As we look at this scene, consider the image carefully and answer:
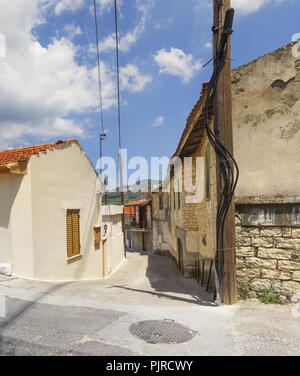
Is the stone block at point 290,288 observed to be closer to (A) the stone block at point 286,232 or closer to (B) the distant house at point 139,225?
(A) the stone block at point 286,232

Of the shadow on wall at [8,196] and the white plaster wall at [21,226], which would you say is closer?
the white plaster wall at [21,226]

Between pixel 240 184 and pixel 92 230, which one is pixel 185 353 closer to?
pixel 240 184

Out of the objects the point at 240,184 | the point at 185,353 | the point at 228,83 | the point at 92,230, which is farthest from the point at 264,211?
the point at 92,230

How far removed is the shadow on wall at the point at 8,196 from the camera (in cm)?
707

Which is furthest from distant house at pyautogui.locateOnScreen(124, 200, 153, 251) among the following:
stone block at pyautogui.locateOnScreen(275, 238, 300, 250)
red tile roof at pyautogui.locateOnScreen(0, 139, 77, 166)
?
stone block at pyautogui.locateOnScreen(275, 238, 300, 250)

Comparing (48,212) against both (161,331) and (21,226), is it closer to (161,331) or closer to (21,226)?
(21,226)

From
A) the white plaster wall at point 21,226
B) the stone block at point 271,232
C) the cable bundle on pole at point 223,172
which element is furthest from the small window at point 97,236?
the stone block at point 271,232

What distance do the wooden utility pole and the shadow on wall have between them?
5248 millimetres

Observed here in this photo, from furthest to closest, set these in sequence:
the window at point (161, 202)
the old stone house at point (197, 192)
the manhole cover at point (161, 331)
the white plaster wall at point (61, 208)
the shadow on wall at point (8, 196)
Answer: the window at point (161, 202), the white plaster wall at point (61, 208), the shadow on wall at point (8, 196), the old stone house at point (197, 192), the manhole cover at point (161, 331)

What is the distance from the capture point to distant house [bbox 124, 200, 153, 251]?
1137 inches

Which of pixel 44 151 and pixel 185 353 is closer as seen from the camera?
pixel 185 353

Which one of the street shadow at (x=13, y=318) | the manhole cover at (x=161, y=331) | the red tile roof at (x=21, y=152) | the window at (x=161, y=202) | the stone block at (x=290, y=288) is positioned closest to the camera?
the street shadow at (x=13, y=318)

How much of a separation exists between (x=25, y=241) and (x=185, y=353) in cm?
547
